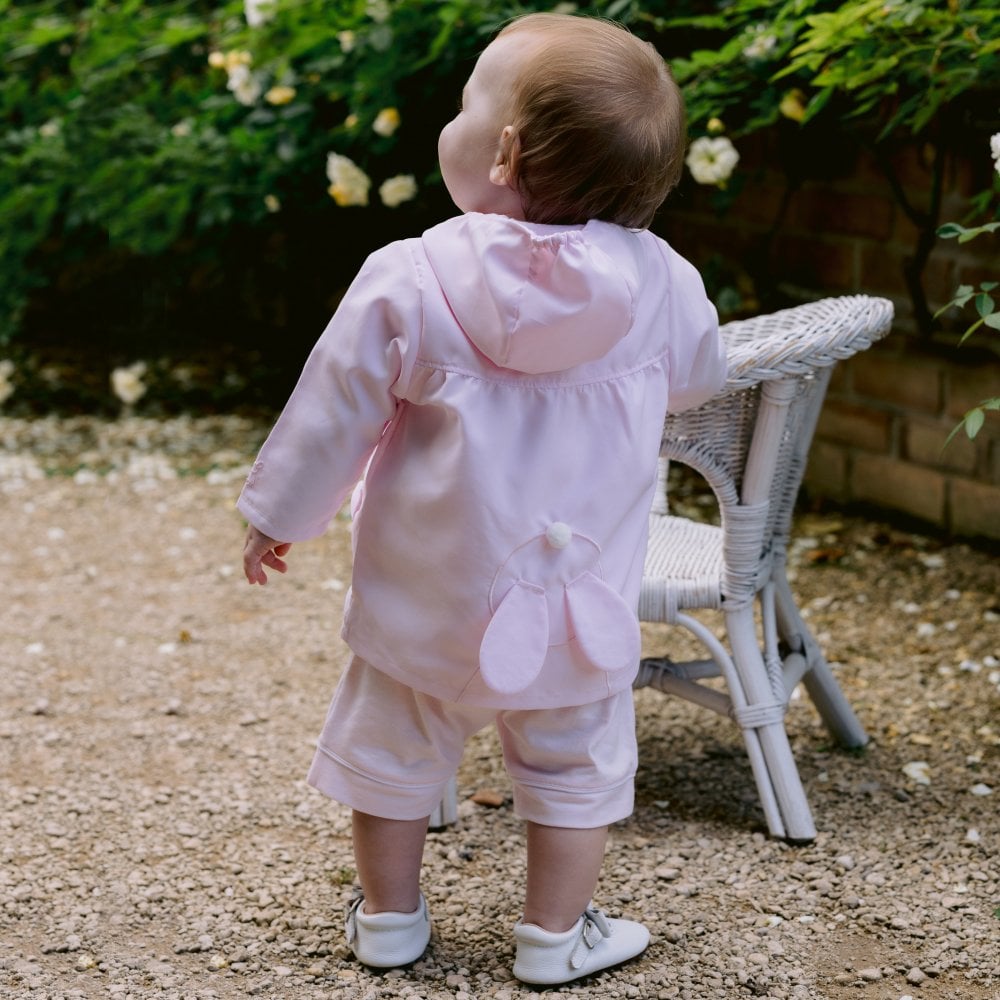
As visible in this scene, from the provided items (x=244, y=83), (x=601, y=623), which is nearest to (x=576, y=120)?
(x=601, y=623)

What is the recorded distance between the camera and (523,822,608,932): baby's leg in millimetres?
1773

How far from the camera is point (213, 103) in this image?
4.43 meters

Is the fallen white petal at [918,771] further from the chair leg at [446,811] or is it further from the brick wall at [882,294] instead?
the brick wall at [882,294]

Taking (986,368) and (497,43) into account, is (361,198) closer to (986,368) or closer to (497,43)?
(986,368)

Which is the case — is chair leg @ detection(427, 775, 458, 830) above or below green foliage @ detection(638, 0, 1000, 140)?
below

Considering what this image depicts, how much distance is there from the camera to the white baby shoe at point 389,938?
6.07 ft

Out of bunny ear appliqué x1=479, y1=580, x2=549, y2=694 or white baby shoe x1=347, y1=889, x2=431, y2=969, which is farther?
white baby shoe x1=347, y1=889, x2=431, y2=969

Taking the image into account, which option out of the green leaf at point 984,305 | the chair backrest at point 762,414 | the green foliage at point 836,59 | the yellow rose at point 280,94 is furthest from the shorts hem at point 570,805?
the yellow rose at point 280,94

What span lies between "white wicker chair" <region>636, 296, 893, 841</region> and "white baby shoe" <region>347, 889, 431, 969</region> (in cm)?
62

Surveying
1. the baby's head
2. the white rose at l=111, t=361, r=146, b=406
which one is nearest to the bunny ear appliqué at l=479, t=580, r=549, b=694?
the baby's head

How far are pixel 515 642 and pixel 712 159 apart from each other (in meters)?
2.02

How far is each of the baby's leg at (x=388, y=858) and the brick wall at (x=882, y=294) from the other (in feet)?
7.24

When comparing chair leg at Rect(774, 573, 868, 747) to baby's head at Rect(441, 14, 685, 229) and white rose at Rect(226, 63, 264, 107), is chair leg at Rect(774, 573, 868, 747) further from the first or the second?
white rose at Rect(226, 63, 264, 107)

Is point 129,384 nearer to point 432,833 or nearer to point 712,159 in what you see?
point 712,159
